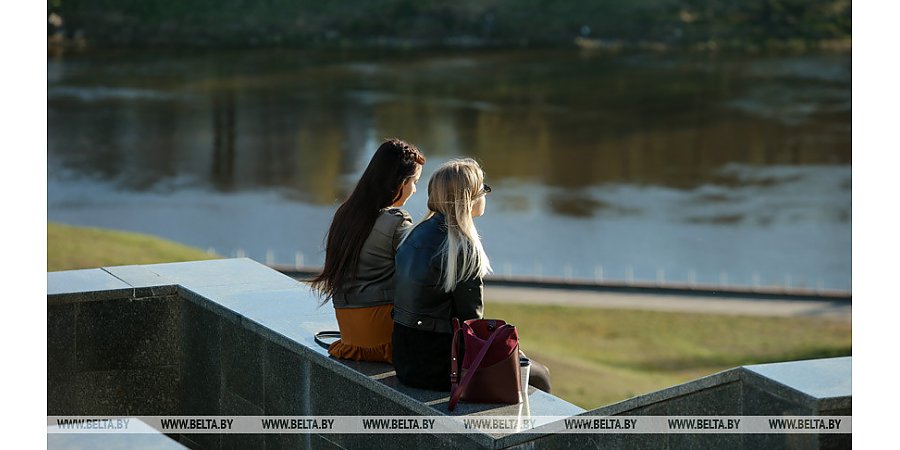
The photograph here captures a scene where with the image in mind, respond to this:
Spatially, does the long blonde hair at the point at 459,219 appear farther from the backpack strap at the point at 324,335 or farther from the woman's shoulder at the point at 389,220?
the backpack strap at the point at 324,335

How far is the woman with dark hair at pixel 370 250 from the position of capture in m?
4.38

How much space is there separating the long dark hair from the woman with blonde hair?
234 mm

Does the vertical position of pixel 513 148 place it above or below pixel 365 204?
above

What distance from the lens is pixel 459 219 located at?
4086mm

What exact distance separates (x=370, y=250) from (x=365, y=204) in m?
0.18

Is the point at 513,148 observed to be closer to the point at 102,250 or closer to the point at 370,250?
the point at 102,250

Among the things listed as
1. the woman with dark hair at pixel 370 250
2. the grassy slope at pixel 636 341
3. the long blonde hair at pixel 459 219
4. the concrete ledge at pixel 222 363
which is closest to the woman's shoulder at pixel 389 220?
the woman with dark hair at pixel 370 250

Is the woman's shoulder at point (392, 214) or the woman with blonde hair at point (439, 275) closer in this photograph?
the woman with blonde hair at point (439, 275)

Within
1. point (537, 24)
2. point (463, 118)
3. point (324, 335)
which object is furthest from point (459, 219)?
point (537, 24)

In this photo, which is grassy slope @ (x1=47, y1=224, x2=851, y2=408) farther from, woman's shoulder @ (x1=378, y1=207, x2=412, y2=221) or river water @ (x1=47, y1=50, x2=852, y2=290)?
woman's shoulder @ (x1=378, y1=207, x2=412, y2=221)

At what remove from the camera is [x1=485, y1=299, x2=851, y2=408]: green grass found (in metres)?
19.7

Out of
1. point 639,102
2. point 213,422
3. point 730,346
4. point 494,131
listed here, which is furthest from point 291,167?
point 213,422

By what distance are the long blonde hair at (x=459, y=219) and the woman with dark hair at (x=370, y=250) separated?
30 centimetres

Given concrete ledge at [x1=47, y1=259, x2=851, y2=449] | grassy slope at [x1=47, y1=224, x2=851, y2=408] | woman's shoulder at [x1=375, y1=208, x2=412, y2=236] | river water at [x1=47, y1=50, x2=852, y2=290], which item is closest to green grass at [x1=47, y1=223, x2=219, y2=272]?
grassy slope at [x1=47, y1=224, x2=851, y2=408]
